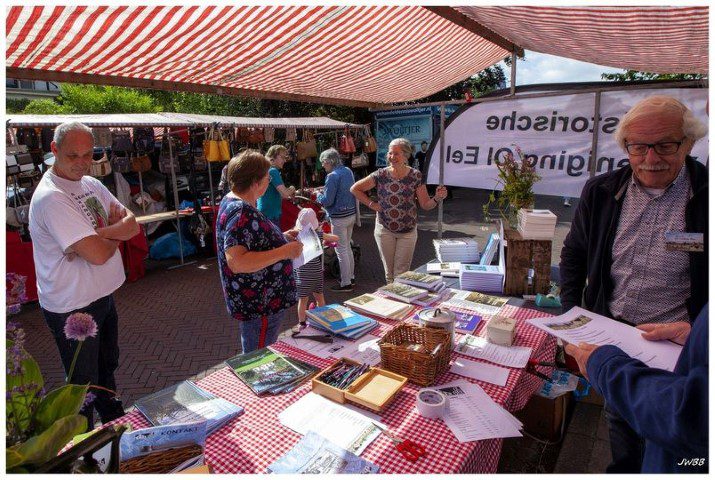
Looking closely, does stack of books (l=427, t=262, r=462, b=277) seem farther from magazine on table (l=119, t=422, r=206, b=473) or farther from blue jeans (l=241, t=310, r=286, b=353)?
magazine on table (l=119, t=422, r=206, b=473)

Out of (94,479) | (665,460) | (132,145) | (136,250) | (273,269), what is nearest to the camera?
(94,479)

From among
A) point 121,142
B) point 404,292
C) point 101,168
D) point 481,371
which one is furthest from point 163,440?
point 121,142

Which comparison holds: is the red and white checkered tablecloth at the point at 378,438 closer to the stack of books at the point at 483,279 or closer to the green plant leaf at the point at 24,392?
the green plant leaf at the point at 24,392

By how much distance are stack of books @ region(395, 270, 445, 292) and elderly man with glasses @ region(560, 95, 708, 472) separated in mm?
1100

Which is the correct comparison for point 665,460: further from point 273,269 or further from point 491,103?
point 491,103

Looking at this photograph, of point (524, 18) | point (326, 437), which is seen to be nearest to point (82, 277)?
point (326, 437)

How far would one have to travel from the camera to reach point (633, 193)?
190 cm

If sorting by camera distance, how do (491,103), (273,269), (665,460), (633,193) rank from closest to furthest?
(665,460)
(633,193)
(273,269)
(491,103)

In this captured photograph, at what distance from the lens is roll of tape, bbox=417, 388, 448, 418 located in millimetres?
1574

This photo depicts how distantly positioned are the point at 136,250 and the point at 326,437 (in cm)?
639

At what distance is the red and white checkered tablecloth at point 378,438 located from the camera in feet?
4.51

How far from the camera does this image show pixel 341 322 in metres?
2.35

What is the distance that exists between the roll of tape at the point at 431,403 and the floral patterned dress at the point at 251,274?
1179 millimetres

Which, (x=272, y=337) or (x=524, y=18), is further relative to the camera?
(x=524, y=18)
